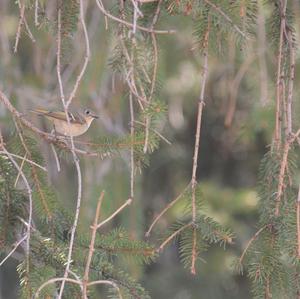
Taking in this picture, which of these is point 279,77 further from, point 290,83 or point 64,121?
point 64,121

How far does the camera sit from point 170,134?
18.7 feet

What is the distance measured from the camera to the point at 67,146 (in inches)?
95.7

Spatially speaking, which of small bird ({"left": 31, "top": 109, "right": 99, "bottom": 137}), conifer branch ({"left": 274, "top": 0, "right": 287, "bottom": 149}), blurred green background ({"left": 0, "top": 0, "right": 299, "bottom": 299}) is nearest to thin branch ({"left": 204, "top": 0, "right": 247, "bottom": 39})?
conifer branch ({"left": 274, "top": 0, "right": 287, "bottom": 149})

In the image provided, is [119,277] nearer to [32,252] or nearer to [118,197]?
[32,252]

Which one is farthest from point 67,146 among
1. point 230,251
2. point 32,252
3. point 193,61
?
point 230,251

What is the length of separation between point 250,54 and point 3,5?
1309mm

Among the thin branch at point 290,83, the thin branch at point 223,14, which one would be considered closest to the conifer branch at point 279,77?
the thin branch at point 290,83

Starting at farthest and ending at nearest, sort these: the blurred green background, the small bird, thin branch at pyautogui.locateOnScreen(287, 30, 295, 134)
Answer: the blurred green background → the small bird → thin branch at pyautogui.locateOnScreen(287, 30, 295, 134)

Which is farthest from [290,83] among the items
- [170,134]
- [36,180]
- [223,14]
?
[170,134]

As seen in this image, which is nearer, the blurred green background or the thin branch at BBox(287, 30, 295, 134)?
the thin branch at BBox(287, 30, 295, 134)

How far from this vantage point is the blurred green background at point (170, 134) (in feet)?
14.3

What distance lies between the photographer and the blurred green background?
14.3 ft

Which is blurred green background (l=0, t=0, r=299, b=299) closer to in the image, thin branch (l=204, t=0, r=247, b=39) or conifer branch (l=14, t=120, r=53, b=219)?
thin branch (l=204, t=0, r=247, b=39)

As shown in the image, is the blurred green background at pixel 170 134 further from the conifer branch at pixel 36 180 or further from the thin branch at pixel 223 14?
the conifer branch at pixel 36 180
